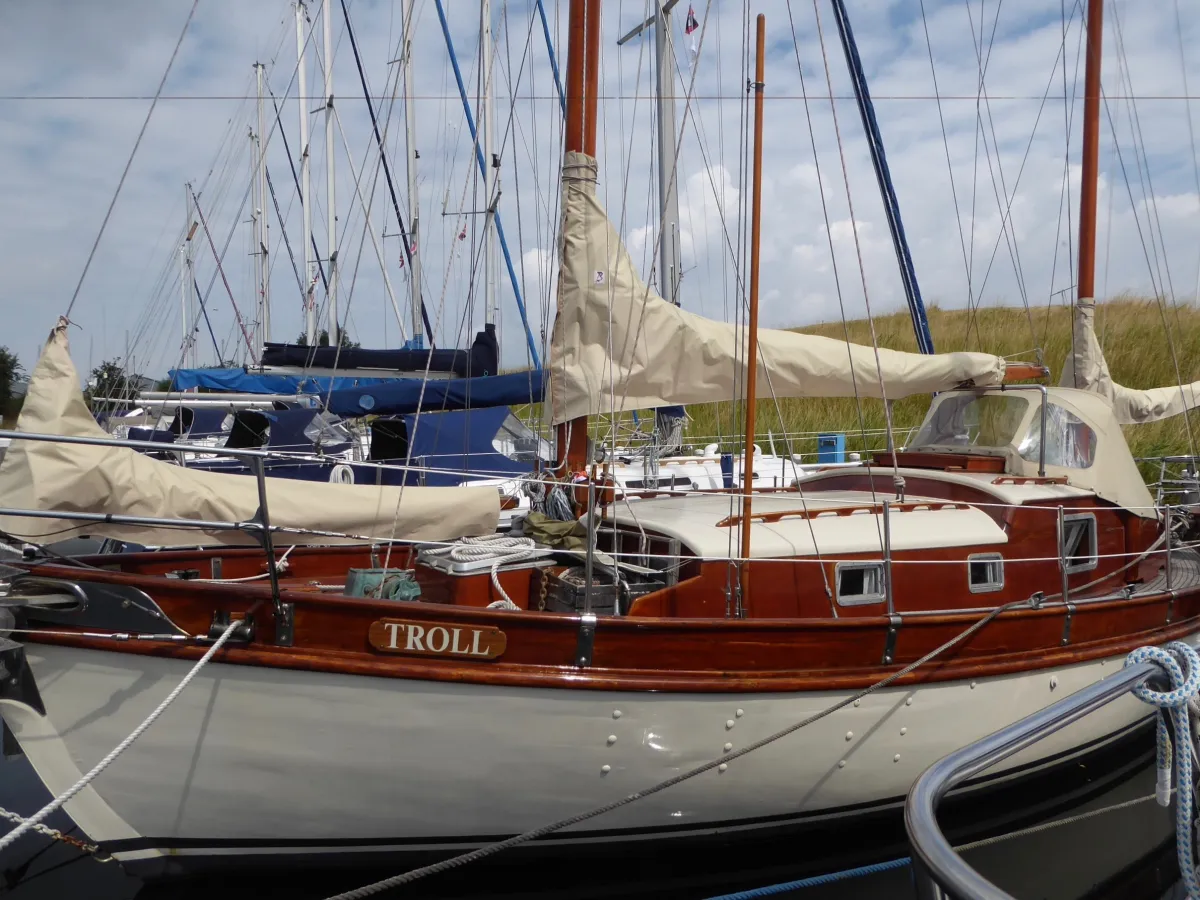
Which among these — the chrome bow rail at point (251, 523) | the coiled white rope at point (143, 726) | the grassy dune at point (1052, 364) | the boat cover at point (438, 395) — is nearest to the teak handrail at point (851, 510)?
the chrome bow rail at point (251, 523)

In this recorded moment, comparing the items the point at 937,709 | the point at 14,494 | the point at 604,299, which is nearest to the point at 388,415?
the point at 604,299

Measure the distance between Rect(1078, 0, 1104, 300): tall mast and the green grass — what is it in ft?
17.6

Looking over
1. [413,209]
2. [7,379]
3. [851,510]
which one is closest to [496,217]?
[413,209]

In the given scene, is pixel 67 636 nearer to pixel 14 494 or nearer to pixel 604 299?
pixel 14 494

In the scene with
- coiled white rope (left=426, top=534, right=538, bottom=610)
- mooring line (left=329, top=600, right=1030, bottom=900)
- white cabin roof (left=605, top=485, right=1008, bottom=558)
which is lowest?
mooring line (left=329, top=600, right=1030, bottom=900)

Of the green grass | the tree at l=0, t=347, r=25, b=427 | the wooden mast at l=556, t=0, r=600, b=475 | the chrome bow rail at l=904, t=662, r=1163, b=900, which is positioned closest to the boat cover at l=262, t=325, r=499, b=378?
the green grass

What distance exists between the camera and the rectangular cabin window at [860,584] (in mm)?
4988

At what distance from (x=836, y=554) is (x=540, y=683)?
6.16 ft

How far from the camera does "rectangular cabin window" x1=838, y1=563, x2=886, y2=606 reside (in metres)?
4.99

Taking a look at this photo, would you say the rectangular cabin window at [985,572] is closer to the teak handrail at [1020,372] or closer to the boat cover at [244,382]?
the teak handrail at [1020,372]

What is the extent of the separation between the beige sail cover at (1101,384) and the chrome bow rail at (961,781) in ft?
20.5

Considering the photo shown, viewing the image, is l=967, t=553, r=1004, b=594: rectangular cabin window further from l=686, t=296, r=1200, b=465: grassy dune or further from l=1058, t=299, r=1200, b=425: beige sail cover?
l=686, t=296, r=1200, b=465: grassy dune

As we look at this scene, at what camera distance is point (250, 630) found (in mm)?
3939

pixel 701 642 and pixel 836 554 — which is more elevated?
pixel 836 554
